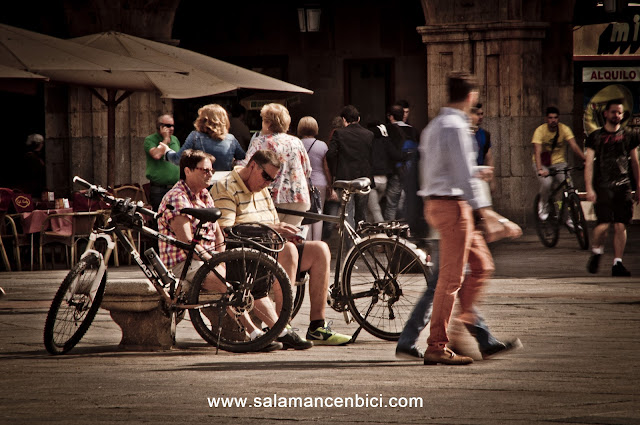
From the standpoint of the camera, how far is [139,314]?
26.8ft

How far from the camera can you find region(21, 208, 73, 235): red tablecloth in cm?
1443

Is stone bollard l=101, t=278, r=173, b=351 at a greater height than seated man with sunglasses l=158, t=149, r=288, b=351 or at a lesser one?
lesser

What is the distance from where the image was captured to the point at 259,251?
797cm

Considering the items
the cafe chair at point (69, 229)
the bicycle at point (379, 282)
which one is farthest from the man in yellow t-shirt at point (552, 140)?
the bicycle at point (379, 282)

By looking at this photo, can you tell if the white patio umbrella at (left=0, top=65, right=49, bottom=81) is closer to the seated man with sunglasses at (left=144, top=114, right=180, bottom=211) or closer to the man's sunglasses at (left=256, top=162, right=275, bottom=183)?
the seated man with sunglasses at (left=144, top=114, right=180, bottom=211)

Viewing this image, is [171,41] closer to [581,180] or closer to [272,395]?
[581,180]

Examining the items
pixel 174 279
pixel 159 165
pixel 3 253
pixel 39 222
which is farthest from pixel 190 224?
pixel 3 253

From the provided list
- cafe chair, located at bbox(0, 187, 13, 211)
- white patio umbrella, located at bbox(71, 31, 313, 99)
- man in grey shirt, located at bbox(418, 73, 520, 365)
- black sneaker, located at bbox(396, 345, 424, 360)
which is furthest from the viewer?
cafe chair, located at bbox(0, 187, 13, 211)

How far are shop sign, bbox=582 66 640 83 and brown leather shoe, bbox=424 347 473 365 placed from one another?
14.0 metres

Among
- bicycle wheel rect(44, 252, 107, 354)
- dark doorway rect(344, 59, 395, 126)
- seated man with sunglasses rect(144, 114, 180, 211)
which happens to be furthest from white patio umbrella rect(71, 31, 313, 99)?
dark doorway rect(344, 59, 395, 126)

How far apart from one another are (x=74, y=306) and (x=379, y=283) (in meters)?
2.01

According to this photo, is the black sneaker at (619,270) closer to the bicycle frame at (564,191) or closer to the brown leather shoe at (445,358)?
the bicycle frame at (564,191)

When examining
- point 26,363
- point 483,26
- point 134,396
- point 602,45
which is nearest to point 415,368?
point 134,396

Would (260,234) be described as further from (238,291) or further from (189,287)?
(189,287)
